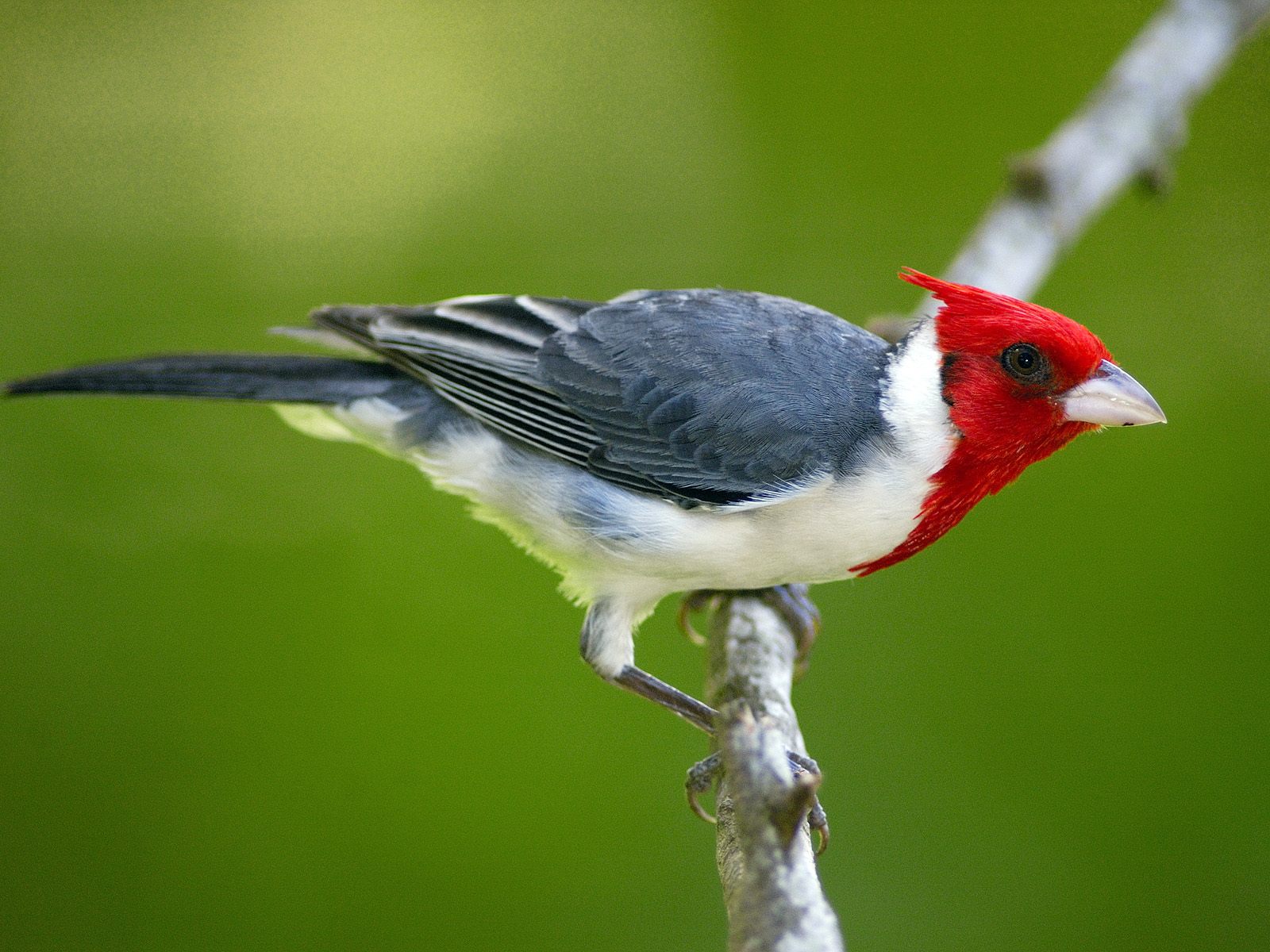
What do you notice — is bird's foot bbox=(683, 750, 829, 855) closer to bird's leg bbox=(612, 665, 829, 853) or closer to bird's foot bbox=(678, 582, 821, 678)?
bird's leg bbox=(612, 665, 829, 853)

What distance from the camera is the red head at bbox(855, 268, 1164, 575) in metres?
2.01

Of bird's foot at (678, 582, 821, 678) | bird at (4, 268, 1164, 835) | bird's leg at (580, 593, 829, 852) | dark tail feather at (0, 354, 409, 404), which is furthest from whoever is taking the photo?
bird's foot at (678, 582, 821, 678)

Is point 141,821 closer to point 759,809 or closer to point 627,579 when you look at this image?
point 627,579

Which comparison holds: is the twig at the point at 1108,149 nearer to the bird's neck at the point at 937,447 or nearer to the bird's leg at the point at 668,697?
the bird's neck at the point at 937,447

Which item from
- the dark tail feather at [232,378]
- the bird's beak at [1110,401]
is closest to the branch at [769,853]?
the bird's beak at [1110,401]

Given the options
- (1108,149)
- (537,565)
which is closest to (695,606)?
(537,565)

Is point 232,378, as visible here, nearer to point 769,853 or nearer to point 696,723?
point 696,723

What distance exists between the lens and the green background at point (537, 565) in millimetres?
3035

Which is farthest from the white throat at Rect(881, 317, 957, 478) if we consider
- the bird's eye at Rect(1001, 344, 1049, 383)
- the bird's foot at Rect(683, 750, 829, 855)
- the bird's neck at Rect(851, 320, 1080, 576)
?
the bird's foot at Rect(683, 750, 829, 855)

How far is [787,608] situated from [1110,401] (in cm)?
83

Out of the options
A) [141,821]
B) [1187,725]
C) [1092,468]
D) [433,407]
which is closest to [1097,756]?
[1187,725]

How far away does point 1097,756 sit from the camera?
10.2 feet

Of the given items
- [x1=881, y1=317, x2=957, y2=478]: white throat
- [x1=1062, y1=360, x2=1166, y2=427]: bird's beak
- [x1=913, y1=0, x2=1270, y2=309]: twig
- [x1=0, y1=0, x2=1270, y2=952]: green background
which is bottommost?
[x1=0, y1=0, x2=1270, y2=952]: green background

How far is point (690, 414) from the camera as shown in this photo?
7.34 ft
